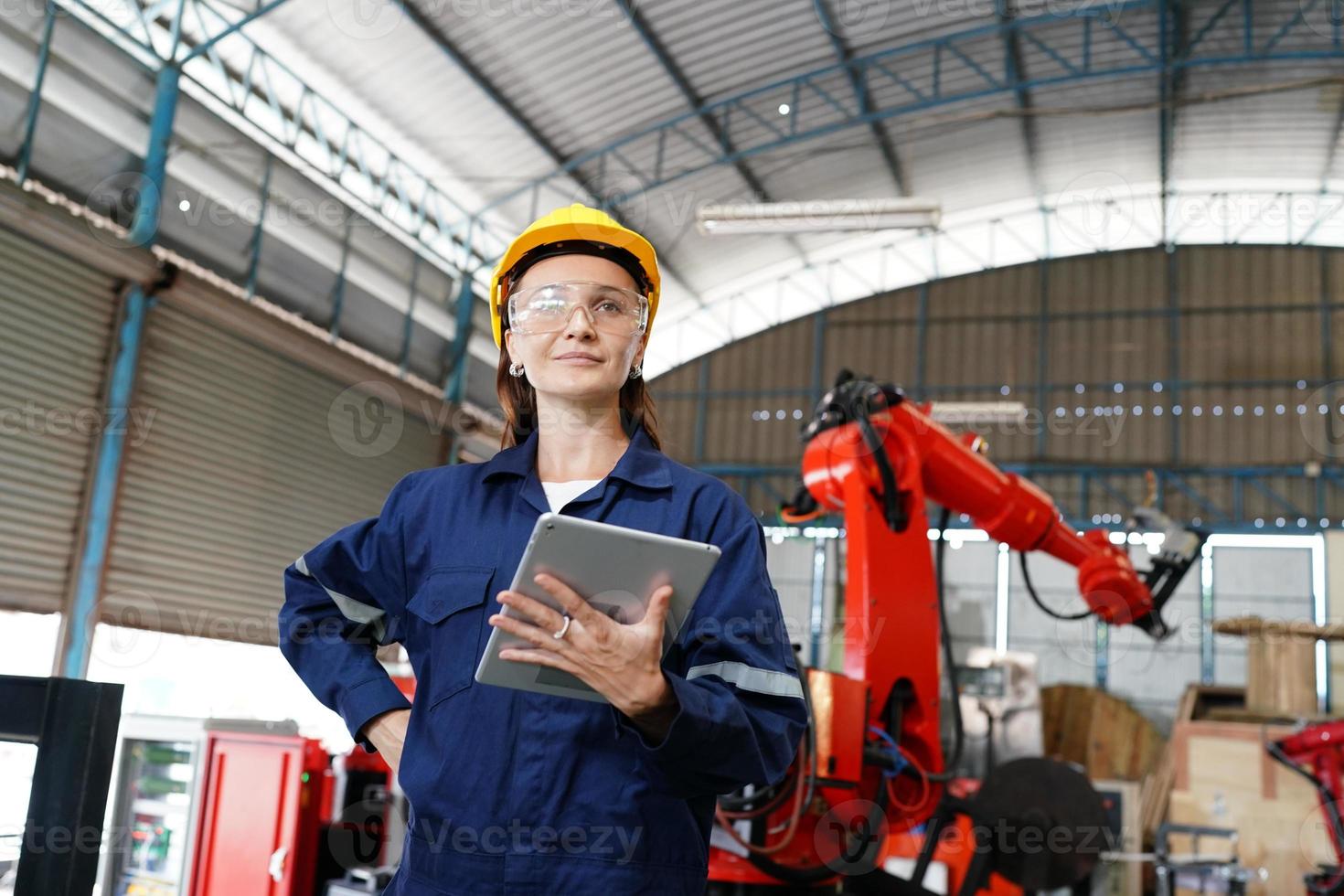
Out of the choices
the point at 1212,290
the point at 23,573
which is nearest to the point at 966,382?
the point at 1212,290

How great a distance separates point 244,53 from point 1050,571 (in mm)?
14241

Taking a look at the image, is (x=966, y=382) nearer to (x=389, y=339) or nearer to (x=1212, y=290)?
(x=1212, y=290)

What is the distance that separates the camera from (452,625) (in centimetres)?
189

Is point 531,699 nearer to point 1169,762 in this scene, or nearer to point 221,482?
point 221,482

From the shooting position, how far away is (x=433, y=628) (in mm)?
1917

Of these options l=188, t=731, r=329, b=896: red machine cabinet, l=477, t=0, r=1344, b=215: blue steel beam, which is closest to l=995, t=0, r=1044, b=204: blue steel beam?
l=477, t=0, r=1344, b=215: blue steel beam

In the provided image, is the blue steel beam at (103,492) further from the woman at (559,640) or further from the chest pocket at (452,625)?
the chest pocket at (452,625)

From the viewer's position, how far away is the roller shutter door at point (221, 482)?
10211mm

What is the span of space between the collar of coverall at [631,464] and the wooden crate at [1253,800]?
1014cm

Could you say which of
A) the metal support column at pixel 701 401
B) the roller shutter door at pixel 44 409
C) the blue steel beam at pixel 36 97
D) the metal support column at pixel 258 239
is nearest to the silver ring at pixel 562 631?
the roller shutter door at pixel 44 409

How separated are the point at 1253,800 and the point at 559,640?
38.5 ft

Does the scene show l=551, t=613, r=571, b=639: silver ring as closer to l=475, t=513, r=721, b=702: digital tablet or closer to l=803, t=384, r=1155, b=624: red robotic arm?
l=475, t=513, r=721, b=702: digital tablet

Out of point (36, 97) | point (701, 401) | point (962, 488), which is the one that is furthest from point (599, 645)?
point (701, 401)

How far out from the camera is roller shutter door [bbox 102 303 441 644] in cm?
1021
